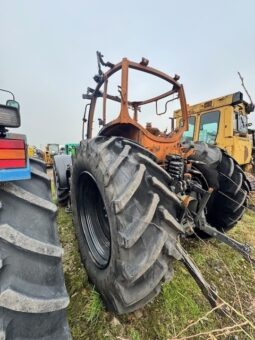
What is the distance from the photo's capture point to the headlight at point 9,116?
3.27 feet

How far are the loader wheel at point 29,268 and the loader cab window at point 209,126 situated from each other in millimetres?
5698

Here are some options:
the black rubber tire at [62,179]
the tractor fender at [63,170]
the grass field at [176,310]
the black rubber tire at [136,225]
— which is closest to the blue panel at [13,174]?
the black rubber tire at [136,225]

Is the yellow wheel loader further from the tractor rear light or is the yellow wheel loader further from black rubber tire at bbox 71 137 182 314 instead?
the tractor rear light

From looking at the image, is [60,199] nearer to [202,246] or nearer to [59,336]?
[202,246]

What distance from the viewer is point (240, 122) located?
20.0ft

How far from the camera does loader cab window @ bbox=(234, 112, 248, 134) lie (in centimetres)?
593

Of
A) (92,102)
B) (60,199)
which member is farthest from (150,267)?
(60,199)

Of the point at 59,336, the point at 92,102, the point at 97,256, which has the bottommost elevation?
the point at 97,256

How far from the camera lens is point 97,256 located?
2051mm

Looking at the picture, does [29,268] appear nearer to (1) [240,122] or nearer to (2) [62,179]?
(2) [62,179]

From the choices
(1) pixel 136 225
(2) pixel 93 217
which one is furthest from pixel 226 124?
(1) pixel 136 225

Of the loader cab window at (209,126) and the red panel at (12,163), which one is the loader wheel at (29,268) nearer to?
the red panel at (12,163)

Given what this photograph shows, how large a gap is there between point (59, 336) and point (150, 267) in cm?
56

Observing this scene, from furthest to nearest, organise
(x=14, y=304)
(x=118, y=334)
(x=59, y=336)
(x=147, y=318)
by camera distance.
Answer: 1. (x=147, y=318)
2. (x=118, y=334)
3. (x=59, y=336)
4. (x=14, y=304)
